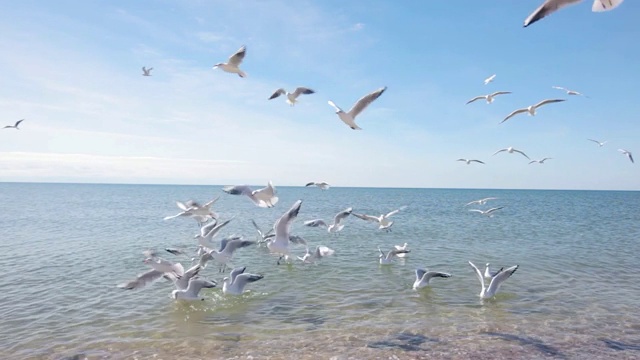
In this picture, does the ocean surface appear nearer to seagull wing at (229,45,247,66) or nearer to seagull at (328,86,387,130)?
seagull at (328,86,387,130)

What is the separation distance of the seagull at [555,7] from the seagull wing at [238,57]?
27.7 ft

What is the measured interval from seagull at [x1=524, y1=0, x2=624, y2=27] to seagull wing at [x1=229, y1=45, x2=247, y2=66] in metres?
8.44

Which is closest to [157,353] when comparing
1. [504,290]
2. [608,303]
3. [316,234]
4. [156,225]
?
[504,290]

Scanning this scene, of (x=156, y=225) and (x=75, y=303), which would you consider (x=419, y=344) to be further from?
(x=156, y=225)

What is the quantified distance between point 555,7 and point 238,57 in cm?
864

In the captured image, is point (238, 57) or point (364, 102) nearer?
point (364, 102)

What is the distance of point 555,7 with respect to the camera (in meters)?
5.96

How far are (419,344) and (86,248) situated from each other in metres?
19.8

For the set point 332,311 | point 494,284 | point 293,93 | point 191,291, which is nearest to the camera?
point 332,311

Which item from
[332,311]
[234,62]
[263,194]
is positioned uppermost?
[234,62]

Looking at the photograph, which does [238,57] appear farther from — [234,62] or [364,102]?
[364,102]

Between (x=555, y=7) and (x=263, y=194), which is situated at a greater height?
(x=555, y=7)

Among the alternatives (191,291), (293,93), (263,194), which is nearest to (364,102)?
(293,93)

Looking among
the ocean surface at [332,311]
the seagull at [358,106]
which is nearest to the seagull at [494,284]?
the ocean surface at [332,311]
